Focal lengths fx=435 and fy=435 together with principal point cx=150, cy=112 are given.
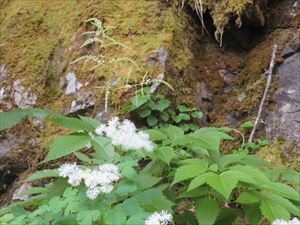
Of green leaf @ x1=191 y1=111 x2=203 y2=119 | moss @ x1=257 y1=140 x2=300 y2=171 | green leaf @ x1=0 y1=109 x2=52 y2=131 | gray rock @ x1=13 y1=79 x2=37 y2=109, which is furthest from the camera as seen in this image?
gray rock @ x1=13 y1=79 x2=37 y2=109

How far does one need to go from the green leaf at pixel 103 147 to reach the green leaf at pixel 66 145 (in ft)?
0.14

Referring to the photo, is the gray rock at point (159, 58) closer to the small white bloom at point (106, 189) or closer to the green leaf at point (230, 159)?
the green leaf at point (230, 159)

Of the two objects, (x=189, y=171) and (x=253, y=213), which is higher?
(x=189, y=171)

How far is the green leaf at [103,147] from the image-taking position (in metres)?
1.62

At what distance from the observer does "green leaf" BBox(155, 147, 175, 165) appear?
1.69m

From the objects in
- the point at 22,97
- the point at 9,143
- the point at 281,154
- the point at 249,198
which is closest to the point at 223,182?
the point at 249,198

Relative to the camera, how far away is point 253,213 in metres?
1.73

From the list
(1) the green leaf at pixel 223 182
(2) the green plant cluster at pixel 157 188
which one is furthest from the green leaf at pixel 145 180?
(1) the green leaf at pixel 223 182

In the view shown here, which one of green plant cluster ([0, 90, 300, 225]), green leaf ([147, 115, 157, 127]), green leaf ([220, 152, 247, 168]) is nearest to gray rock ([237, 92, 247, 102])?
green leaf ([147, 115, 157, 127])

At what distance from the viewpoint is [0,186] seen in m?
3.17

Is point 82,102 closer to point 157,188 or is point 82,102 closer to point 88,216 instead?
point 157,188

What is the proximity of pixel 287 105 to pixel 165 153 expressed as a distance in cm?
160

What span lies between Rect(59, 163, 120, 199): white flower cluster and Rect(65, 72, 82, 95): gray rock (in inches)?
69.6

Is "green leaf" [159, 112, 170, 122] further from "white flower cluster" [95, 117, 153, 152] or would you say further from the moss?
"white flower cluster" [95, 117, 153, 152]
